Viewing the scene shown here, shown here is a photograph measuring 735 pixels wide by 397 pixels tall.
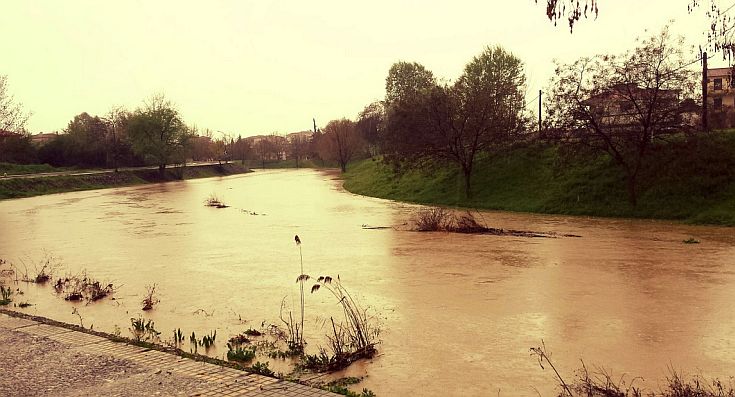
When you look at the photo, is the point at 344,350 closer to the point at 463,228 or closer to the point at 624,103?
the point at 463,228

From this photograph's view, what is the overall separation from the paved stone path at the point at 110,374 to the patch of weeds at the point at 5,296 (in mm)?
3628

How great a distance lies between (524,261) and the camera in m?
16.0

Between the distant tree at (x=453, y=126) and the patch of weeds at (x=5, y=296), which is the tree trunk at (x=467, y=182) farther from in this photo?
the patch of weeds at (x=5, y=296)

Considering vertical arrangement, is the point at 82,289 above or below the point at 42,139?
below

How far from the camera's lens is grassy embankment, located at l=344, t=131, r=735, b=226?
1041 inches

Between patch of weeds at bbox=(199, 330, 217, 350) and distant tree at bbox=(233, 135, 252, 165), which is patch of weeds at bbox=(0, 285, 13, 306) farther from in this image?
distant tree at bbox=(233, 135, 252, 165)

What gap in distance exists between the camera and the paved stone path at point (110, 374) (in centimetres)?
598

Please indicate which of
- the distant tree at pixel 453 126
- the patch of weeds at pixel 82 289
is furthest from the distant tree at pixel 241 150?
the patch of weeds at pixel 82 289

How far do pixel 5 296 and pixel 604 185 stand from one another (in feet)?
89.1

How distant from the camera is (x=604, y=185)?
1182 inches

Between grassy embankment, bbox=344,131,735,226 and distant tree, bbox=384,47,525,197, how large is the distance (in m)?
1.46

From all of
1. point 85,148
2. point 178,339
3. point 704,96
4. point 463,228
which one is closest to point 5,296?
point 178,339

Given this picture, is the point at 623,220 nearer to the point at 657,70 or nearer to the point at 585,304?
the point at 657,70

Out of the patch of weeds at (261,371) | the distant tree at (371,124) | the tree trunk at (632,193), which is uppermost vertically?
the distant tree at (371,124)
